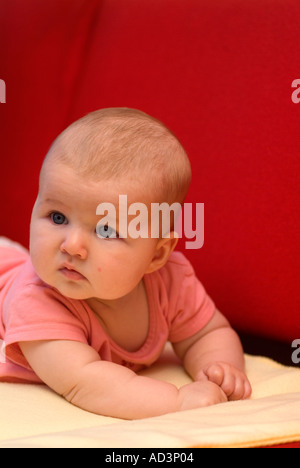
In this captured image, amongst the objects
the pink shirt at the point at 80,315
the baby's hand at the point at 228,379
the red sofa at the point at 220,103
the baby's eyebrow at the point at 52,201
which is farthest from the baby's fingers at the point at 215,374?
the baby's eyebrow at the point at 52,201

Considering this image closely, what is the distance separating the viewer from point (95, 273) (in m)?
0.96

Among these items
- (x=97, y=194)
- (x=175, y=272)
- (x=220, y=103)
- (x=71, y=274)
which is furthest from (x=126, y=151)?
(x=220, y=103)

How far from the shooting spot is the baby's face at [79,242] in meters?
0.94

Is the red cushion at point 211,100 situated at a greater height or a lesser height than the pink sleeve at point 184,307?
greater

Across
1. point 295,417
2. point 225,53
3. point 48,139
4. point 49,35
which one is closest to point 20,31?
point 49,35

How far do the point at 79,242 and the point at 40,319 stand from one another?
0.14m

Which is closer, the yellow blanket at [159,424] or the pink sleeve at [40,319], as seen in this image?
the yellow blanket at [159,424]

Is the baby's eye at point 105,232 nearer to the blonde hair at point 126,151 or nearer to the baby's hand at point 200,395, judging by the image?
the blonde hair at point 126,151

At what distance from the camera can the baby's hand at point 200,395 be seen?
930 millimetres

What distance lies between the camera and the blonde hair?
0.95 meters

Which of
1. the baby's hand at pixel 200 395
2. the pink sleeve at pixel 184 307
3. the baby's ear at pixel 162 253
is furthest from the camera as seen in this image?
the pink sleeve at pixel 184 307

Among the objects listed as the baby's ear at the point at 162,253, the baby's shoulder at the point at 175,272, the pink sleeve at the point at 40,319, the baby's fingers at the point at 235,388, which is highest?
the baby's ear at the point at 162,253

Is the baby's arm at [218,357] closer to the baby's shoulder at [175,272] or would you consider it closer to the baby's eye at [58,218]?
the baby's shoulder at [175,272]

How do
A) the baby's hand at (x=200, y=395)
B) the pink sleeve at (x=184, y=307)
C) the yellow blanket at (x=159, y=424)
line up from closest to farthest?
the yellow blanket at (x=159, y=424) → the baby's hand at (x=200, y=395) → the pink sleeve at (x=184, y=307)
